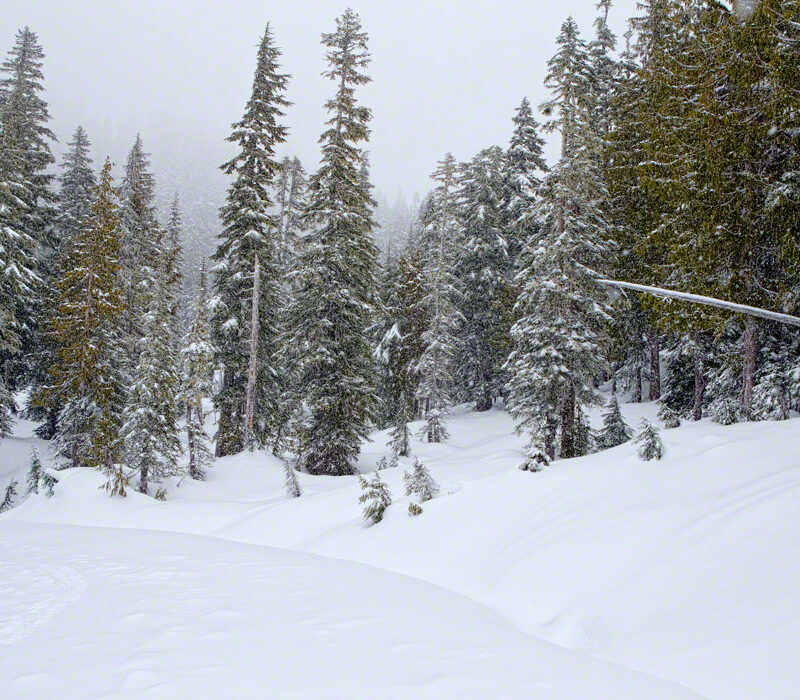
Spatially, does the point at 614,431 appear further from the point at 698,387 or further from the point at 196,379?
the point at 196,379

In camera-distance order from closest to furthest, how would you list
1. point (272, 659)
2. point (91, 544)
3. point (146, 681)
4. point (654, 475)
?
point (146, 681)
point (272, 659)
point (654, 475)
point (91, 544)

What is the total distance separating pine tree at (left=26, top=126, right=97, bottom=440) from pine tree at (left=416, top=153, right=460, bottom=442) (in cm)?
1702

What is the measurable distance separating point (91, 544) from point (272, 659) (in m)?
7.57

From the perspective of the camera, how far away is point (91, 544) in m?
9.54

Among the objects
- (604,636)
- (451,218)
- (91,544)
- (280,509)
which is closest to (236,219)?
(451,218)

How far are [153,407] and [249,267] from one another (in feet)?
24.6

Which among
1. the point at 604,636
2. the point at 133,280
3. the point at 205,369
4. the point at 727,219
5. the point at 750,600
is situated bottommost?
the point at 604,636

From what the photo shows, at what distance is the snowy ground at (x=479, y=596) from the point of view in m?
3.49

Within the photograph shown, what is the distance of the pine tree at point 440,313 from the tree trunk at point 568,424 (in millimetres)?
9268

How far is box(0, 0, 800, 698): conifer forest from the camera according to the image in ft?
13.3

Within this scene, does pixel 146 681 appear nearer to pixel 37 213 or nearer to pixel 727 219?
pixel 727 219

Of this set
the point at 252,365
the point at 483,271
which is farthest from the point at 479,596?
the point at 483,271

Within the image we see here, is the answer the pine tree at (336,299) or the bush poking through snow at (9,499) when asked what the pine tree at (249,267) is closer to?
the pine tree at (336,299)

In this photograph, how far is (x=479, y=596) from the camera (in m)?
6.32
